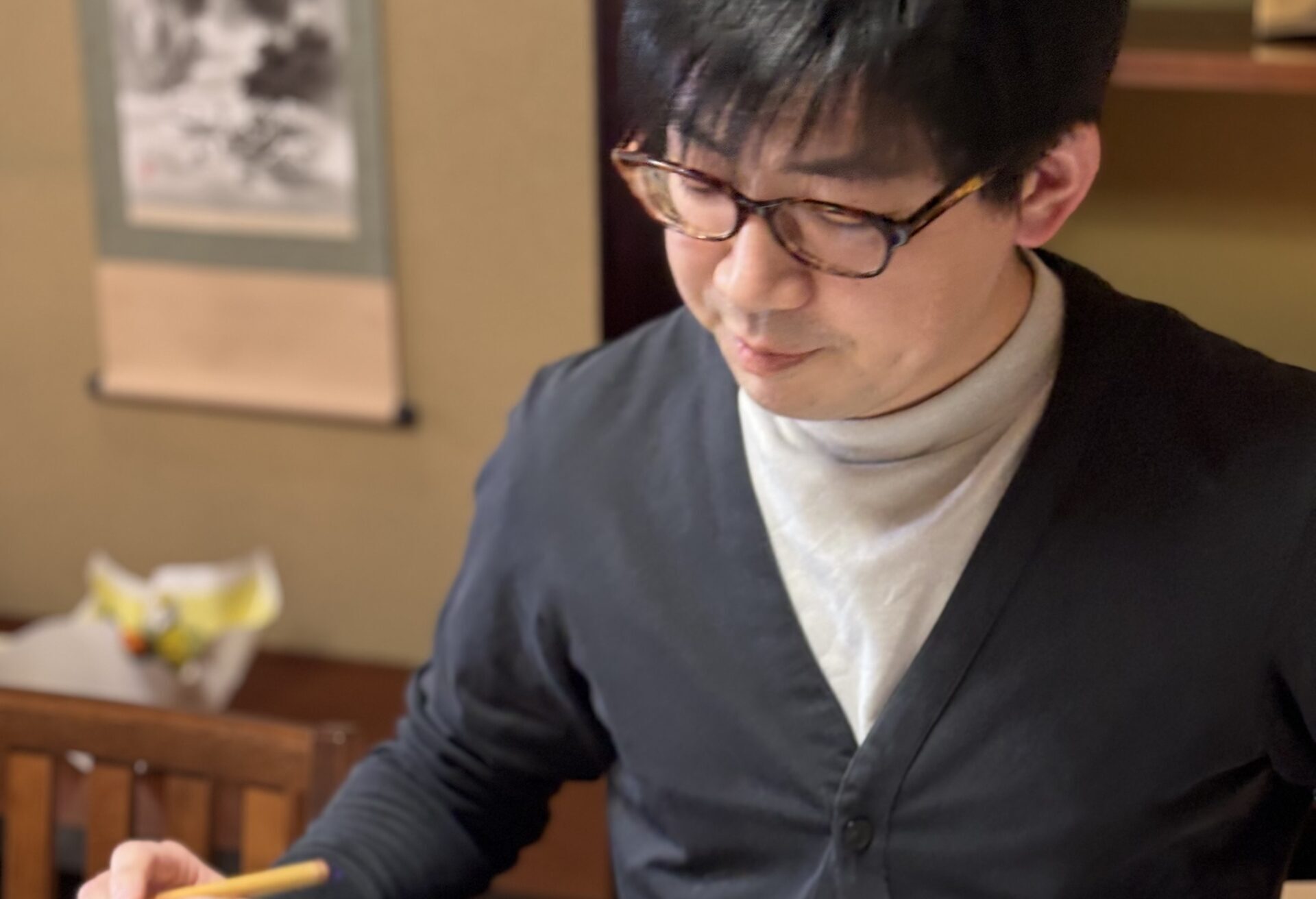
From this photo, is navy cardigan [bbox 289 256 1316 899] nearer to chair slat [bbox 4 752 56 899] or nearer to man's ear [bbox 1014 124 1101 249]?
man's ear [bbox 1014 124 1101 249]

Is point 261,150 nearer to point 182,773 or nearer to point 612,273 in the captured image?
point 612,273

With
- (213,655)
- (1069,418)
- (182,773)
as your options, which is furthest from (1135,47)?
(213,655)

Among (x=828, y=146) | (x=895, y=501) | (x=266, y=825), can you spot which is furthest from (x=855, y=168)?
(x=266, y=825)

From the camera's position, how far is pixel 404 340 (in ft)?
6.00

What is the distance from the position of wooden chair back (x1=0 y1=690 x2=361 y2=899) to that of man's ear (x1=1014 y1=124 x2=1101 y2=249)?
28.7 inches

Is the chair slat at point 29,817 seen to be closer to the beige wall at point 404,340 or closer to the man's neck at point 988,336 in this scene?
the beige wall at point 404,340

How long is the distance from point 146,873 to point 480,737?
225mm

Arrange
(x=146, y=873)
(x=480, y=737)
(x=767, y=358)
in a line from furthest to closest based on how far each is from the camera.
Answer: (x=480, y=737) < (x=146, y=873) < (x=767, y=358)

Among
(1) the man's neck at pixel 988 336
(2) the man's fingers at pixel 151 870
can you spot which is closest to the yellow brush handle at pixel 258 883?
(2) the man's fingers at pixel 151 870

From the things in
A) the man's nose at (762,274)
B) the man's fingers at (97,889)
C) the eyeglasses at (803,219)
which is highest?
the eyeglasses at (803,219)

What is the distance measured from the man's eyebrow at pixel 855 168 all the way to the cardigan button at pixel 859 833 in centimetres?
38

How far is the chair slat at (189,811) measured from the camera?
1302mm

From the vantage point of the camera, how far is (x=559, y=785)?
1.11 metres

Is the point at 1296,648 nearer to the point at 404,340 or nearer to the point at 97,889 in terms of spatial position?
the point at 97,889
